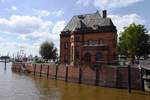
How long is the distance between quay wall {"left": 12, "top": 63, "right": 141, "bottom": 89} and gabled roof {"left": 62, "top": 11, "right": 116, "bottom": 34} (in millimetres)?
9804

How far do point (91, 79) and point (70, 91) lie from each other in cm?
897

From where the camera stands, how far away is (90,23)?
66.9m

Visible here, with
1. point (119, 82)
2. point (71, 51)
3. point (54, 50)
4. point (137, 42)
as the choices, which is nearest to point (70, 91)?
point (119, 82)

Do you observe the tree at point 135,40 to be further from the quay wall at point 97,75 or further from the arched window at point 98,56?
the quay wall at point 97,75

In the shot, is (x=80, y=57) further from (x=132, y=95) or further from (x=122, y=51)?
(x=132, y=95)

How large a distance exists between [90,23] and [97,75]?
17.2m

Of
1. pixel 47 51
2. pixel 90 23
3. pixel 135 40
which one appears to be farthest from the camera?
pixel 47 51

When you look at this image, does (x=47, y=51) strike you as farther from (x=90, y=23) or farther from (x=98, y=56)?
(x=98, y=56)

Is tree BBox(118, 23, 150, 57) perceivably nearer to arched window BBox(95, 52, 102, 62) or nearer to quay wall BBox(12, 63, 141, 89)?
arched window BBox(95, 52, 102, 62)

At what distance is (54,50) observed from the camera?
114 m

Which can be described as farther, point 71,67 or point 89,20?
point 89,20

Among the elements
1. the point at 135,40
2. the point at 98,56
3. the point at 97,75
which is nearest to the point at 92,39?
the point at 98,56

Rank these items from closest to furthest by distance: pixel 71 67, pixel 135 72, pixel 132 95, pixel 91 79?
pixel 132 95, pixel 135 72, pixel 91 79, pixel 71 67

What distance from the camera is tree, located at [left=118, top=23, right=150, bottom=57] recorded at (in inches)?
2699
